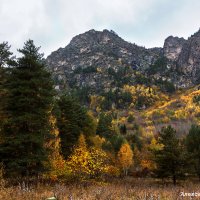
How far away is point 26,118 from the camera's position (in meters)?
24.6

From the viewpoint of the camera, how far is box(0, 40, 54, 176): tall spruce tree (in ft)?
80.4

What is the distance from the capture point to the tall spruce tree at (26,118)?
24516 mm

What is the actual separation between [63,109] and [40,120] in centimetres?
2063

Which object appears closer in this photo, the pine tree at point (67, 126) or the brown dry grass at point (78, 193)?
the brown dry grass at point (78, 193)

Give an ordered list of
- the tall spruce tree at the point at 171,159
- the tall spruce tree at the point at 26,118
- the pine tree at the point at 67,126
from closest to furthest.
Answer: the tall spruce tree at the point at 26,118, the tall spruce tree at the point at 171,159, the pine tree at the point at 67,126

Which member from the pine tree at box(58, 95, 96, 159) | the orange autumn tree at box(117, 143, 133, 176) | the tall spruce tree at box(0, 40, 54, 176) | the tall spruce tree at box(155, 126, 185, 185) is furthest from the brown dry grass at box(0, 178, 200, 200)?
the orange autumn tree at box(117, 143, 133, 176)

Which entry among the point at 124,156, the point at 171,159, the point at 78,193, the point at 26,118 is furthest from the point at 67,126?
the point at 124,156

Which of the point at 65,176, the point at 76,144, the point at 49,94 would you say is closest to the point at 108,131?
the point at 76,144

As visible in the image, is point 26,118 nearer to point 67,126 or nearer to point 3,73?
point 3,73

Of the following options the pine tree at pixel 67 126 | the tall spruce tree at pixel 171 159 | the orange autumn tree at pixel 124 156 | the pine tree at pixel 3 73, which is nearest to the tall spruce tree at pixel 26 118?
the pine tree at pixel 3 73

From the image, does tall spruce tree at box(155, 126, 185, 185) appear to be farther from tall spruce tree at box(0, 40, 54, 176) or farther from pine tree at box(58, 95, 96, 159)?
tall spruce tree at box(0, 40, 54, 176)

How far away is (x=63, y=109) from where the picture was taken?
152 ft

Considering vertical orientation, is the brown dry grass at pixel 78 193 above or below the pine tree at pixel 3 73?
below

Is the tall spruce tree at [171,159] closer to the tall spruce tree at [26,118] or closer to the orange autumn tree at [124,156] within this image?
the tall spruce tree at [26,118]
